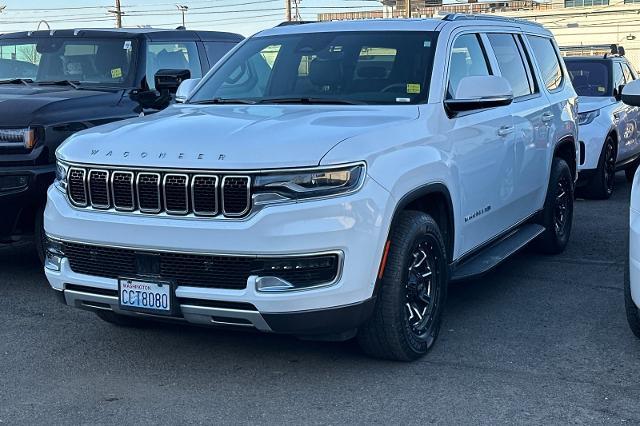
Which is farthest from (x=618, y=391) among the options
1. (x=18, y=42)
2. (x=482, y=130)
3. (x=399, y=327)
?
(x=18, y=42)

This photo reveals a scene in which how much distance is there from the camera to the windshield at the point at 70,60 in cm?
Result: 804

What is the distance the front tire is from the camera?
473cm

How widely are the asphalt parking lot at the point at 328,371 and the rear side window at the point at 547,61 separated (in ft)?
6.51

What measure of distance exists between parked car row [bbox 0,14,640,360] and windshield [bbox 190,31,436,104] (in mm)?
13

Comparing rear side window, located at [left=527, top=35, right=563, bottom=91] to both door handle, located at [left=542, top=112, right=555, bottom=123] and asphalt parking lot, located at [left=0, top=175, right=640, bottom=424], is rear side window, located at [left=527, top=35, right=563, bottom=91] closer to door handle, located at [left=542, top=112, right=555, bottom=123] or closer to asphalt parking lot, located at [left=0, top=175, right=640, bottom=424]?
door handle, located at [left=542, top=112, right=555, bottom=123]

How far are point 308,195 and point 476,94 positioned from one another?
1.60 m

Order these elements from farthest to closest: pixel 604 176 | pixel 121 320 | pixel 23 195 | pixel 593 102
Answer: pixel 593 102, pixel 604 176, pixel 23 195, pixel 121 320

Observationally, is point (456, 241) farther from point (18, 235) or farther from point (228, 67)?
point (18, 235)

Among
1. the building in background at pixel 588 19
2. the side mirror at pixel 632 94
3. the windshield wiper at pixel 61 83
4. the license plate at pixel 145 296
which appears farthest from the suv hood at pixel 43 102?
the building in background at pixel 588 19

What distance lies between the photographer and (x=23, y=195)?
6406 mm

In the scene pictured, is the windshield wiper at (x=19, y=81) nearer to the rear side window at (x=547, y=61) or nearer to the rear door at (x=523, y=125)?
the rear door at (x=523, y=125)

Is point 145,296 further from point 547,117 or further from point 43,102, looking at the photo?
point 547,117

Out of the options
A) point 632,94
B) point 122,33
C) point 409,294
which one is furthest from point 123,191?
point 122,33

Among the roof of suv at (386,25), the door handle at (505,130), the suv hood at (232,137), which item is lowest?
the door handle at (505,130)
